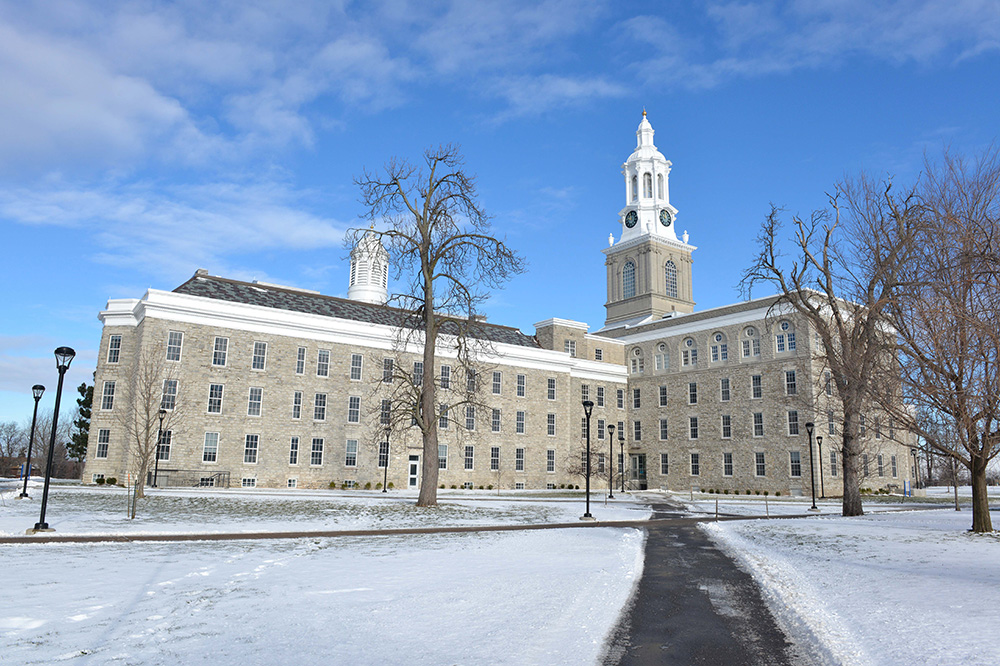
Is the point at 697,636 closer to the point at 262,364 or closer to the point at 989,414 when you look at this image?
the point at 989,414

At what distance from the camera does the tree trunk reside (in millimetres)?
17844

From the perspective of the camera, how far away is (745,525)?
71.2 ft

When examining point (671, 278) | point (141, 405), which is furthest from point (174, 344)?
point (671, 278)

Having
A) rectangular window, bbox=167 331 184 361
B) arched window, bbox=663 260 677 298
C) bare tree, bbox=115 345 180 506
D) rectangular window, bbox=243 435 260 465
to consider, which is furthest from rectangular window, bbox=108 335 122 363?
arched window, bbox=663 260 677 298

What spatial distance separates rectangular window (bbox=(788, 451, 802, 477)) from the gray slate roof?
23.8 m

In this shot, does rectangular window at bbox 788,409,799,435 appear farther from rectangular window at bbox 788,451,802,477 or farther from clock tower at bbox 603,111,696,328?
clock tower at bbox 603,111,696,328

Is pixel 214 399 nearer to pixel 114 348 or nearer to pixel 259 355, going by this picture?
pixel 259 355

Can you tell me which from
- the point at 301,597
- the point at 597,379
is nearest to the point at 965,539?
the point at 301,597

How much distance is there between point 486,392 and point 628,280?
85.2 ft

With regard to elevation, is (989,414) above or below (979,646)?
above

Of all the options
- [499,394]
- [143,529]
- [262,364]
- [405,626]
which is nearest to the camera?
[405,626]

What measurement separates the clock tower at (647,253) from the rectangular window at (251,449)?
38402 millimetres

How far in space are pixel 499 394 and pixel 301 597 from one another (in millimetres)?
45049

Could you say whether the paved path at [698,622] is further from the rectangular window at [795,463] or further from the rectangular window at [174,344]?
the rectangular window at [795,463]
